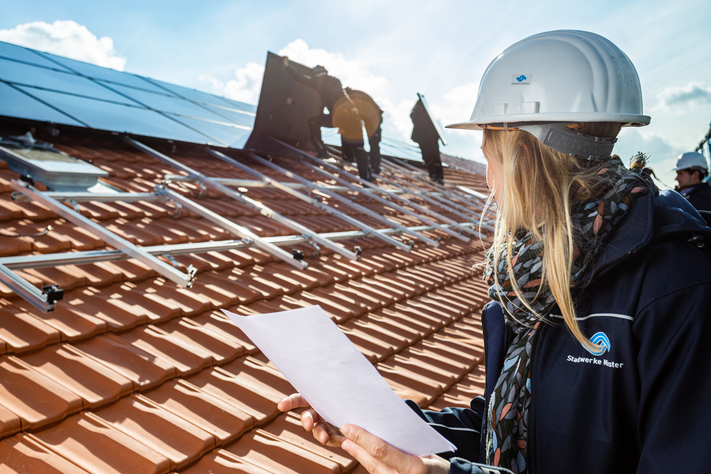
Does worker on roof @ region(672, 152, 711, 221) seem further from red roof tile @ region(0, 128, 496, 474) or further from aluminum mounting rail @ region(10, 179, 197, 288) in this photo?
aluminum mounting rail @ region(10, 179, 197, 288)

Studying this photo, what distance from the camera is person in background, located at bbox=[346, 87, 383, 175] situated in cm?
742

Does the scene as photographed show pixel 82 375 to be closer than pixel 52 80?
Yes

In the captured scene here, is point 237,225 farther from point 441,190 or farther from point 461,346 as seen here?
point 441,190

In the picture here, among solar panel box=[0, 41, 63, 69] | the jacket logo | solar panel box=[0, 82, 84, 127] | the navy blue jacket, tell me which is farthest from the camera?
solar panel box=[0, 41, 63, 69]

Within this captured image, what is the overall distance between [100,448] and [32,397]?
32 cm

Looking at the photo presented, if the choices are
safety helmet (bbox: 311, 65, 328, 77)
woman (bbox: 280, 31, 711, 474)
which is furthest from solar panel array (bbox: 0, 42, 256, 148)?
woman (bbox: 280, 31, 711, 474)

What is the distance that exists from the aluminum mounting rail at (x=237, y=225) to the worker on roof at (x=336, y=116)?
286 centimetres

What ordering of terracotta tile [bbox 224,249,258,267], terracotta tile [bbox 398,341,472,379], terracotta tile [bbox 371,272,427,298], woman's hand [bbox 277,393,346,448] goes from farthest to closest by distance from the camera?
terracotta tile [bbox 371,272,427,298]
terracotta tile [bbox 224,249,258,267]
terracotta tile [bbox 398,341,472,379]
woman's hand [bbox 277,393,346,448]

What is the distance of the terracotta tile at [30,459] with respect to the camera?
136 centimetres

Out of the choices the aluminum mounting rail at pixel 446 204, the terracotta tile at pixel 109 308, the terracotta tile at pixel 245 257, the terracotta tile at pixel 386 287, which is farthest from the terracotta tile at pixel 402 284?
the aluminum mounting rail at pixel 446 204

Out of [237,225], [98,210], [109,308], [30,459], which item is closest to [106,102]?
[98,210]

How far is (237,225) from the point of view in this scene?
149 inches

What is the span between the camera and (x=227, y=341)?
7.84ft

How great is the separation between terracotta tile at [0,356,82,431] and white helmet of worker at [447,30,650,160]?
1.60 meters
